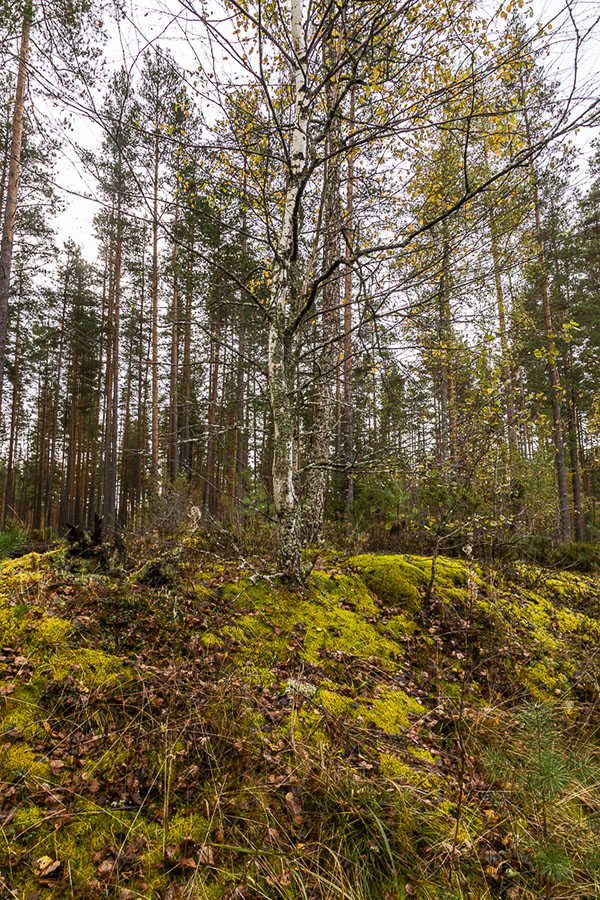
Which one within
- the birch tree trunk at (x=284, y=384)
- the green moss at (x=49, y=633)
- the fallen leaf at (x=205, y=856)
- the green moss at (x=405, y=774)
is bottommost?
the fallen leaf at (x=205, y=856)

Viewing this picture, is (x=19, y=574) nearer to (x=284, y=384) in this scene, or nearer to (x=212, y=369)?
(x=284, y=384)

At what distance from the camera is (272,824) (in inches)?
73.1

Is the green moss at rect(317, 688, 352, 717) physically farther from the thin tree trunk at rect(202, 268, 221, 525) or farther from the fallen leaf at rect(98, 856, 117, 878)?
the thin tree trunk at rect(202, 268, 221, 525)

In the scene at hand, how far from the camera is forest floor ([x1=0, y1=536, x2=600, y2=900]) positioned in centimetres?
169

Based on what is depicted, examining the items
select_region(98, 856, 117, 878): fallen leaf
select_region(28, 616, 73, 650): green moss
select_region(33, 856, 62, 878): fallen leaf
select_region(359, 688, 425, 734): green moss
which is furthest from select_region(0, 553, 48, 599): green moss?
select_region(359, 688, 425, 734): green moss

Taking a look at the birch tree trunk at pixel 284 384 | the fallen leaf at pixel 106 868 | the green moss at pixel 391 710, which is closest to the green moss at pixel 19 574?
the fallen leaf at pixel 106 868

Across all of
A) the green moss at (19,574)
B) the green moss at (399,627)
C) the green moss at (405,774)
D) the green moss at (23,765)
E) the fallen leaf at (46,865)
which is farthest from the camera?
the green moss at (399,627)

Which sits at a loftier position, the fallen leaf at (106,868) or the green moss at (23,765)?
the green moss at (23,765)

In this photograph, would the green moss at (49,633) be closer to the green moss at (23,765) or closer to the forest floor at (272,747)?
the forest floor at (272,747)

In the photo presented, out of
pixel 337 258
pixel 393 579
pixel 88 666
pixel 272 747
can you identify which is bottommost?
pixel 272 747

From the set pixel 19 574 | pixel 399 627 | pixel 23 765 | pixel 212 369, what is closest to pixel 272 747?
pixel 23 765

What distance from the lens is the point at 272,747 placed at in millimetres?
2246

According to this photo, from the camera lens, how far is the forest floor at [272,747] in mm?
1687

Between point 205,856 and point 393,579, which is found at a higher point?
point 393,579
